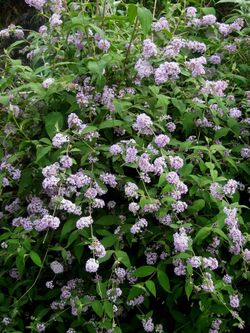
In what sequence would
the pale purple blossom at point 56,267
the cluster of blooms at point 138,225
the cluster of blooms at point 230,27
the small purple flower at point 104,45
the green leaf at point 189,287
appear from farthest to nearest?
the cluster of blooms at point 230,27
the small purple flower at point 104,45
the pale purple blossom at point 56,267
the cluster of blooms at point 138,225
the green leaf at point 189,287

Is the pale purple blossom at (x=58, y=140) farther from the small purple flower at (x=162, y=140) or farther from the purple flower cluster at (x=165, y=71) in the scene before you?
the purple flower cluster at (x=165, y=71)

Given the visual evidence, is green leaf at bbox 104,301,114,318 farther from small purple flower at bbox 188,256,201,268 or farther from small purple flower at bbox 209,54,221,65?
small purple flower at bbox 209,54,221,65

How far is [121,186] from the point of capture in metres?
2.62

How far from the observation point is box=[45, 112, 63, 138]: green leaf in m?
2.62

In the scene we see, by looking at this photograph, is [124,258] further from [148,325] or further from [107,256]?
[148,325]

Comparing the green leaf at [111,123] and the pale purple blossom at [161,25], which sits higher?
Result: the pale purple blossom at [161,25]

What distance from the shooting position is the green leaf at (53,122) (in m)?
2.62

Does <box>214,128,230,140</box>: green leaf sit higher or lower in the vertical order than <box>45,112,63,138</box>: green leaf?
lower

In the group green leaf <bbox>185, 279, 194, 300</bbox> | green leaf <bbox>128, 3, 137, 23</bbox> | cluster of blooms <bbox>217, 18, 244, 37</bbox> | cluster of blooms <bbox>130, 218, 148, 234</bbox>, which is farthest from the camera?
cluster of blooms <bbox>217, 18, 244, 37</bbox>

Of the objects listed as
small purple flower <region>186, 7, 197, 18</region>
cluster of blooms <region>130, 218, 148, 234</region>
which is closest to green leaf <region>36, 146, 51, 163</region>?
cluster of blooms <region>130, 218, 148, 234</region>

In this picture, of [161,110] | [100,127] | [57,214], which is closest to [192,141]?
[161,110]

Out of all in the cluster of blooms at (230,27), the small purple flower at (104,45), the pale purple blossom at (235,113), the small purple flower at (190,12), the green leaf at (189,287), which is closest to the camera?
the green leaf at (189,287)

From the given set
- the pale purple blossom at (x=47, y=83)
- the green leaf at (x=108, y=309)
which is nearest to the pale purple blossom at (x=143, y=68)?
the pale purple blossom at (x=47, y=83)

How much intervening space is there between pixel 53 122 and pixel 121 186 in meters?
0.40
